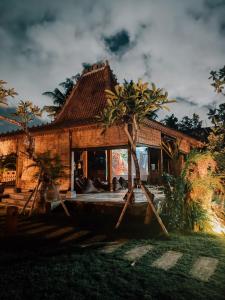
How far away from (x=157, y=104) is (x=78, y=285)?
500cm

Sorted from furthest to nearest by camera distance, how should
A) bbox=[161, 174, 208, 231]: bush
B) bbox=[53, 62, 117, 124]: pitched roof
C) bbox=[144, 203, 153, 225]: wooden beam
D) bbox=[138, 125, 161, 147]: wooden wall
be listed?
bbox=[53, 62, 117, 124]: pitched roof → bbox=[138, 125, 161, 147]: wooden wall → bbox=[144, 203, 153, 225]: wooden beam → bbox=[161, 174, 208, 231]: bush

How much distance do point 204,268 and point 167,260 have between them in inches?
27.4

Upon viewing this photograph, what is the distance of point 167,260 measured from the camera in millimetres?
4434

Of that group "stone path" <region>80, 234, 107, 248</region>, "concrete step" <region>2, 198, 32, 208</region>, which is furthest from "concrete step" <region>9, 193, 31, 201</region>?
"stone path" <region>80, 234, 107, 248</region>

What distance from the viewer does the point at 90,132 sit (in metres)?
11.3

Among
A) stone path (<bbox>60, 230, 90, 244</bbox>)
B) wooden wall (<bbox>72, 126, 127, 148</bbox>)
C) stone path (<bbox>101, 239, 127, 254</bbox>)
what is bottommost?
stone path (<bbox>60, 230, 90, 244</bbox>)

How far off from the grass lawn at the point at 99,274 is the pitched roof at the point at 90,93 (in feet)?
28.1

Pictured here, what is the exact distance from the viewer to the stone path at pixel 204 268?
Result: 12.3ft

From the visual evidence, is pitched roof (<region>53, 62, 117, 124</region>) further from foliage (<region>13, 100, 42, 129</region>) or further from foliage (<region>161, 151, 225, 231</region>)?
foliage (<region>161, 151, 225, 231</region>)

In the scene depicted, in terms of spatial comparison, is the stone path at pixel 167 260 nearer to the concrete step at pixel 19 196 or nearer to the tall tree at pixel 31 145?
the tall tree at pixel 31 145

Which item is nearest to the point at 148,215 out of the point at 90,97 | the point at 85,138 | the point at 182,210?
the point at 182,210

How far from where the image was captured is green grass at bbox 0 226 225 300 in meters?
3.20

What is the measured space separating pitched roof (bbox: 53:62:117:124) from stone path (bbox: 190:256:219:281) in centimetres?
929

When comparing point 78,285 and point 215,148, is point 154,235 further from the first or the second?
point 215,148
